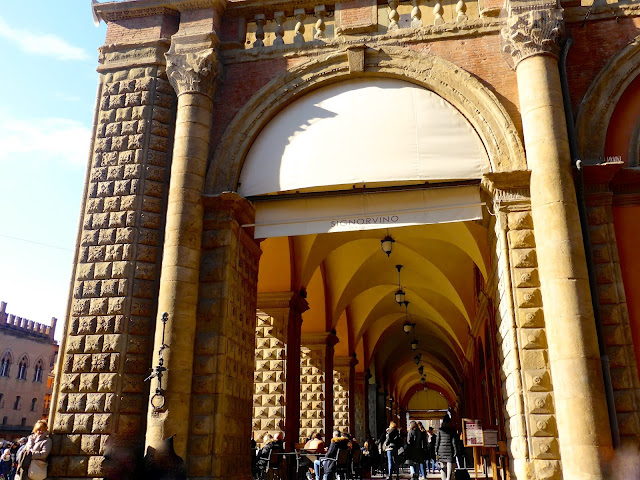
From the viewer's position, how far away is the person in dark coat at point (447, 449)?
10766 mm

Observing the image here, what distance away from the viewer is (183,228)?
8.70 m

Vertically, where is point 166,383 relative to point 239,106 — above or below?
below

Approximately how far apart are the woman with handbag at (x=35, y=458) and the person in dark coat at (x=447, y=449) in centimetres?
642

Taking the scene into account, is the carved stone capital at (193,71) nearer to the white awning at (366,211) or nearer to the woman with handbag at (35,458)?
the white awning at (366,211)

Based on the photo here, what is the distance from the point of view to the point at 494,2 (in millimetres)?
9367

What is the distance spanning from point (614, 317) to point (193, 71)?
7022 millimetres

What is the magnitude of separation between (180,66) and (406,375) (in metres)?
31.0

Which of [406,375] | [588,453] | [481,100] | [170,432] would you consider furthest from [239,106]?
[406,375]

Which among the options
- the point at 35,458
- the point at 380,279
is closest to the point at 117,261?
the point at 35,458

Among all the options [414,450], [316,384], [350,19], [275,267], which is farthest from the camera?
[316,384]

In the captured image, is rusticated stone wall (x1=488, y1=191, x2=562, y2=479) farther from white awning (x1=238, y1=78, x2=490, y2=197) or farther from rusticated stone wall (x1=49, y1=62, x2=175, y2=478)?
rusticated stone wall (x1=49, y1=62, x2=175, y2=478)

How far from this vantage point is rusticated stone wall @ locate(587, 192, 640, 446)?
7.29 metres

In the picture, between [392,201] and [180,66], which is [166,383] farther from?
[180,66]

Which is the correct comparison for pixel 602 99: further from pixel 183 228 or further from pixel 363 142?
pixel 183 228
